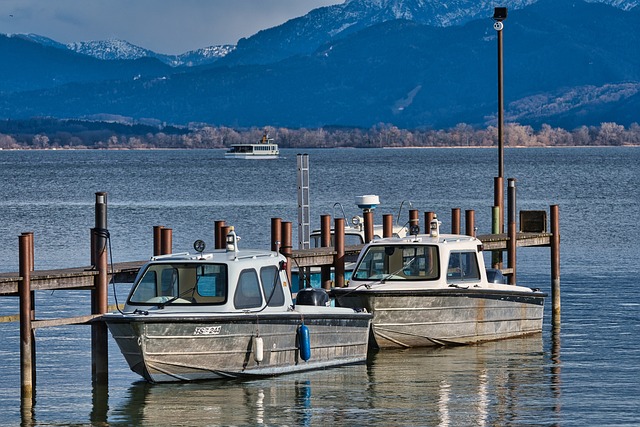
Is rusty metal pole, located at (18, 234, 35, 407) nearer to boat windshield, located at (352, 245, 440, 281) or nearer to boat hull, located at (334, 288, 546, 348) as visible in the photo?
boat hull, located at (334, 288, 546, 348)

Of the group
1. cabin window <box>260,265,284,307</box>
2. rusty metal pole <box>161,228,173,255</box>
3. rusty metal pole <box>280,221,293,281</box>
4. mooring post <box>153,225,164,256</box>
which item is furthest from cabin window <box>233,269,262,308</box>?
mooring post <box>153,225,164,256</box>

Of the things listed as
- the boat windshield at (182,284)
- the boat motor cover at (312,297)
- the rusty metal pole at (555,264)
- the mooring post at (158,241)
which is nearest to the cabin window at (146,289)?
the boat windshield at (182,284)

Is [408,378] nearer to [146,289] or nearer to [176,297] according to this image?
[176,297]

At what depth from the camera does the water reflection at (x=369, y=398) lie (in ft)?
68.8

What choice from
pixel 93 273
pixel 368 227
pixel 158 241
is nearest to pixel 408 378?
pixel 158 241

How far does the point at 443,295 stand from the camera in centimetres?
2598

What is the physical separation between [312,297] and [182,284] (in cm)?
264

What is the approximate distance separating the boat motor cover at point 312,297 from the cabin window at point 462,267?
3.11m

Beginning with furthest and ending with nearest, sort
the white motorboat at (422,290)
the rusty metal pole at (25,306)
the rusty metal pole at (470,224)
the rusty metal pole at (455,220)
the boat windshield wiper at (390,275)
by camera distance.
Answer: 1. the rusty metal pole at (455,220)
2. the rusty metal pole at (470,224)
3. the boat windshield wiper at (390,275)
4. the white motorboat at (422,290)
5. the rusty metal pole at (25,306)

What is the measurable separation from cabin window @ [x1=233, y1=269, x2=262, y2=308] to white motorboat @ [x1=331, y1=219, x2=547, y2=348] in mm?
3105

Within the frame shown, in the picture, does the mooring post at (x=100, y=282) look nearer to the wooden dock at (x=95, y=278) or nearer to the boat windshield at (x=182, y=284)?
the wooden dock at (x=95, y=278)

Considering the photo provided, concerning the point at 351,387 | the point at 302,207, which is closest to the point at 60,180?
the point at 302,207

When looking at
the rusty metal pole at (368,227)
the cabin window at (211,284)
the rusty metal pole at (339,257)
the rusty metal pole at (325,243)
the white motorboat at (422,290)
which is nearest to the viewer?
the cabin window at (211,284)

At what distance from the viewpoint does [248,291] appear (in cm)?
2238
